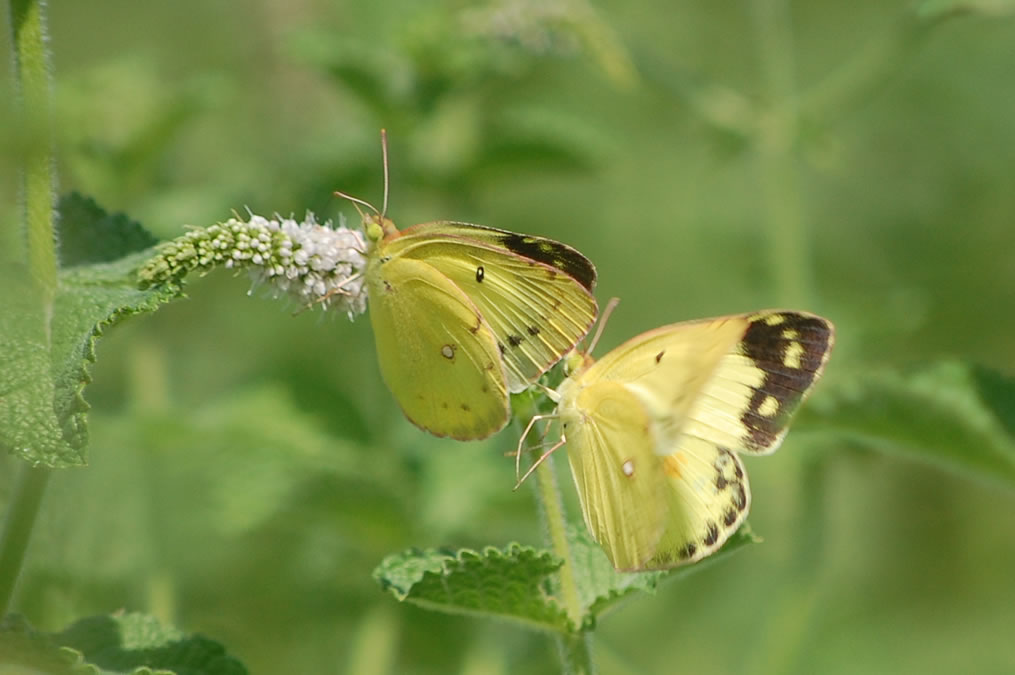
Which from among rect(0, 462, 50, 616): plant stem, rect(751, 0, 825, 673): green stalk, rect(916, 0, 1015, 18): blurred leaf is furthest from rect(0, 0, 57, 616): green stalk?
rect(751, 0, 825, 673): green stalk

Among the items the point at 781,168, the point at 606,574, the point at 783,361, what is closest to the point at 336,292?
the point at 606,574

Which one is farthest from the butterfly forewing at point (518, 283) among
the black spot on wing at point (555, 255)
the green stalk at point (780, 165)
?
the green stalk at point (780, 165)

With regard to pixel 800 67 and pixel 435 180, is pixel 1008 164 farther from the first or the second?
pixel 435 180

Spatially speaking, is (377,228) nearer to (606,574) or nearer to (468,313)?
(468,313)

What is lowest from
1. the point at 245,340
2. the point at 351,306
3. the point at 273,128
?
the point at 351,306

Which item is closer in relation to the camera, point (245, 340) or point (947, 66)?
point (245, 340)

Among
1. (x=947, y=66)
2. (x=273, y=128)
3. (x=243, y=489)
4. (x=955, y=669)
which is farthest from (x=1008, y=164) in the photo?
(x=243, y=489)

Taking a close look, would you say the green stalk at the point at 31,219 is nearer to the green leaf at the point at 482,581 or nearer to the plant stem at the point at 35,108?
the plant stem at the point at 35,108
